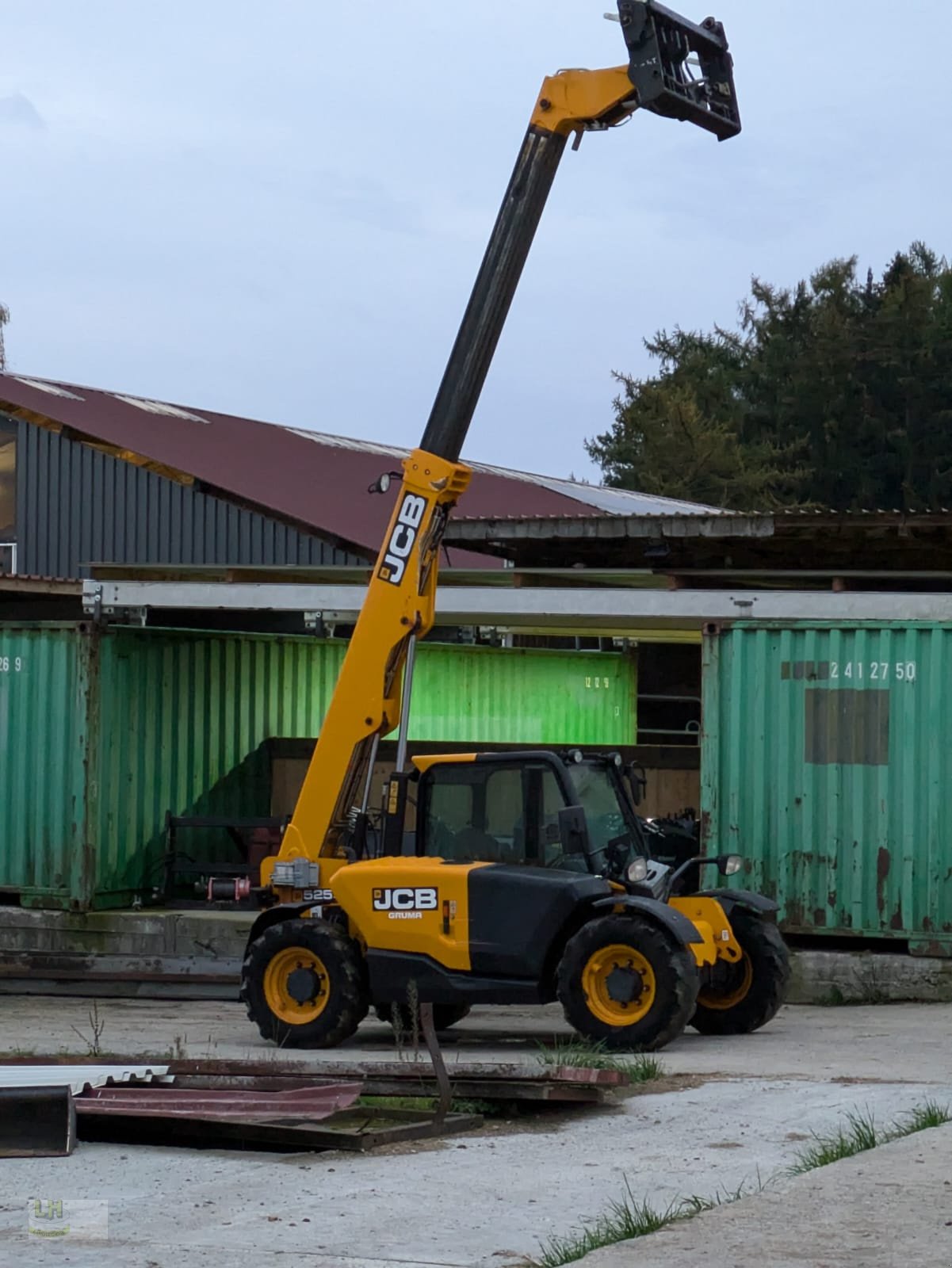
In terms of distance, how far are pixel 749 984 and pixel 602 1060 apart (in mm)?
1920

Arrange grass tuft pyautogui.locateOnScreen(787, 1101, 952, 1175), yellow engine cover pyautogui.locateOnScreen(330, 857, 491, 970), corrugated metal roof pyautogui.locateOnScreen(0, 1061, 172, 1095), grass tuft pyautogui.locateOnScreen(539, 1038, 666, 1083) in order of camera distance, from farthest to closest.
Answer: yellow engine cover pyautogui.locateOnScreen(330, 857, 491, 970), grass tuft pyautogui.locateOnScreen(539, 1038, 666, 1083), corrugated metal roof pyautogui.locateOnScreen(0, 1061, 172, 1095), grass tuft pyautogui.locateOnScreen(787, 1101, 952, 1175)

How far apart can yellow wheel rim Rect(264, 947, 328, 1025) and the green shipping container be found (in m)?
4.93

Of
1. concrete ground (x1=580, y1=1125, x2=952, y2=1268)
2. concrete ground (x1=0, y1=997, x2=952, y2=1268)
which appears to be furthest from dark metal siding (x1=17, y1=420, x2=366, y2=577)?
concrete ground (x1=580, y1=1125, x2=952, y2=1268)

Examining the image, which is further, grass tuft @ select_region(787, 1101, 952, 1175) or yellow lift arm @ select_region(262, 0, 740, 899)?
yellow lift arm @ select_region(262, 0, 740, 899)

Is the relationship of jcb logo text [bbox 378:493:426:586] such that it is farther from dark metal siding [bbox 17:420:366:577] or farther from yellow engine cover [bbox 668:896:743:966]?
dark metal siding [bbox 17:420:366:577]

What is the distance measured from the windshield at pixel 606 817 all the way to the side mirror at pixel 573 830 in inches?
3.8

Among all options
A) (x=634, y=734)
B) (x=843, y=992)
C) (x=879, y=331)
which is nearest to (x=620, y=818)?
(x=843, y=992)

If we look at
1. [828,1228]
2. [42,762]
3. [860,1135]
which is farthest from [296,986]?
[828,1228]

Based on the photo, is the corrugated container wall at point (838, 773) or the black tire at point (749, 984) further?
A: the corrugated container wall at point (838, 773)

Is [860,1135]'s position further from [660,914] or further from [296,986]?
[296,986]

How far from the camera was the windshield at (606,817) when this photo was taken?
11008mm

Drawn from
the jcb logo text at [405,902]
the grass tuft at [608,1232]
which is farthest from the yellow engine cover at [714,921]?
the grass tuft at [608,1232]

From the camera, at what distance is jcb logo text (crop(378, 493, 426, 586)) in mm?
11898

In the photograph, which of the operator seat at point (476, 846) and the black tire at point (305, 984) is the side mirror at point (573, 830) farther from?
the black tire at point (305, 984)
